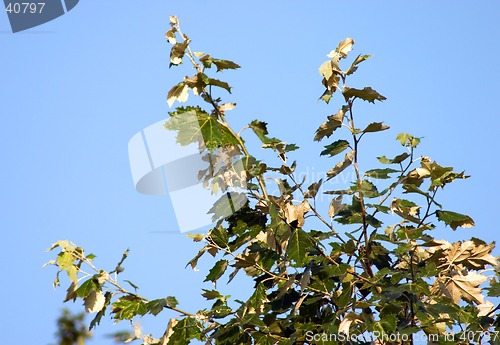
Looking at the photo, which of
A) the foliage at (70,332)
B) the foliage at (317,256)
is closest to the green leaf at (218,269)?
the foliage at (317,256)

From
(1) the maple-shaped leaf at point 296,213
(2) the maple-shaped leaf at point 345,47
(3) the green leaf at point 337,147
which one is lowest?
(1) the maple-shaped leaf at point 296,213

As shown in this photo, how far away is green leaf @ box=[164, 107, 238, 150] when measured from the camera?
12.6 feet

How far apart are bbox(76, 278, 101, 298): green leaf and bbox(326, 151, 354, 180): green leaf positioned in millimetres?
1396

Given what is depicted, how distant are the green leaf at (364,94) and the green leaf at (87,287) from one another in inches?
66.3

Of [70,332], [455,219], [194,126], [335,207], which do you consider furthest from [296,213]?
[70,332]

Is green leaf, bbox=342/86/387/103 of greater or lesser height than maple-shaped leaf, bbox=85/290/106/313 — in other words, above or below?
above

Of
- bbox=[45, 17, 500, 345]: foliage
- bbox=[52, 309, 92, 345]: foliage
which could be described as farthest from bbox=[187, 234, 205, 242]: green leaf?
bbox=[52, 309, 92, 345]: foliage

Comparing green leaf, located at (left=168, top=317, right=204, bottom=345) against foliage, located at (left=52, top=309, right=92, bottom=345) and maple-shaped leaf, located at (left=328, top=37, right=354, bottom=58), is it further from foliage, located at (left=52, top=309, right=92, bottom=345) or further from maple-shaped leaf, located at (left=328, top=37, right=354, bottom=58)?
foliage, located at (left=52, top=309, right=92, bottom=345)

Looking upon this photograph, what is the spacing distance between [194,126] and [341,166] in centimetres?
80

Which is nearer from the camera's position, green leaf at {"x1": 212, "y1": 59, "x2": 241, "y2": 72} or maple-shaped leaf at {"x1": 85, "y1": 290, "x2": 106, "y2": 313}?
green leaf at {"x1": 212, "y1": 59, "x2": 241, "y2": 72}

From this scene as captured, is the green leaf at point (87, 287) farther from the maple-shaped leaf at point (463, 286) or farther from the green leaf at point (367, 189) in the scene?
the maple-shaped leaf at point (463, 286)

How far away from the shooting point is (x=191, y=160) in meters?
4.06

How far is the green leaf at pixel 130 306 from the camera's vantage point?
13.3 ft
